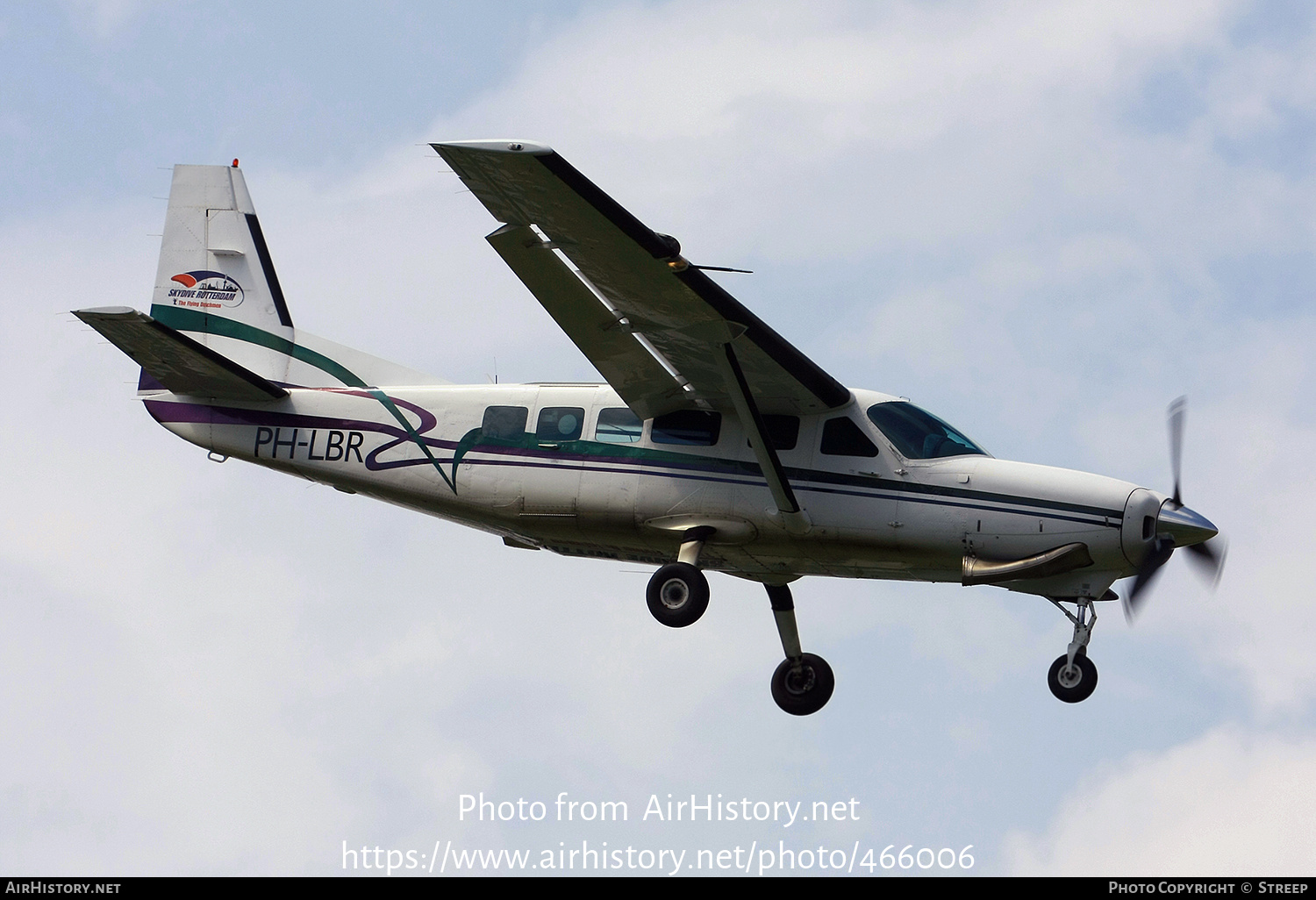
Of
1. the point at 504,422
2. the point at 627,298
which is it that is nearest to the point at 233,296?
the point at 504,422

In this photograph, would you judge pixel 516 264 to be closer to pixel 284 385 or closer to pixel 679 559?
pixel 679 559

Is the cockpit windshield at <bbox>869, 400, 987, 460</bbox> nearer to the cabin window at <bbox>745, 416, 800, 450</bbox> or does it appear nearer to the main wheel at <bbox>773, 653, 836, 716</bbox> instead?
the cabin window at <bbox>745, 416, 800, 450</bbox>

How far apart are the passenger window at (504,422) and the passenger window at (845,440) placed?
139 inches

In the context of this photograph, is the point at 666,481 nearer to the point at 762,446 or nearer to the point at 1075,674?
the point at 762,446

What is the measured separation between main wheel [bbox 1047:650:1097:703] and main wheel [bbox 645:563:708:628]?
148 inches

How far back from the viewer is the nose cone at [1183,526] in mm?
17125

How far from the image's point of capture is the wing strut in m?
17.3

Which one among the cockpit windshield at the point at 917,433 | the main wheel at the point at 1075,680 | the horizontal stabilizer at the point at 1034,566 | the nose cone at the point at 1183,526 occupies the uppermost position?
the cockpit windshield at the point at 917,433

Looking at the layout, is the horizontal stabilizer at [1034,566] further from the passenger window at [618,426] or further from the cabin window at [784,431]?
the passenger window at [618,426]

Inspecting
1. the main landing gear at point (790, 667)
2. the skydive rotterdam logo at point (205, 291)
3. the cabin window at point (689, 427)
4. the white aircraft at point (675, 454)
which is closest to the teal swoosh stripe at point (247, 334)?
the skydive rotterdam logo at point (205, 291)

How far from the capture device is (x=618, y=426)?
1875 cm

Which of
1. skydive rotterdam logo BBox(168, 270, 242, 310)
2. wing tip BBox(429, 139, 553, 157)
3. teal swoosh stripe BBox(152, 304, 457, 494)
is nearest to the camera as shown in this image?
wing tip BBox(429, 139, 553, 157)

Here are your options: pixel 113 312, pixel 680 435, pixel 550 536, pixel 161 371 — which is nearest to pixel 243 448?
pixel 161 371

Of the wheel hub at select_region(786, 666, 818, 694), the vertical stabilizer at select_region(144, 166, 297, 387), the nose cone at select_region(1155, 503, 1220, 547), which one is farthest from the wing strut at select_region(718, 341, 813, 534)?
the vertical stabilizer at select_region(144, 166, 297, 387)
